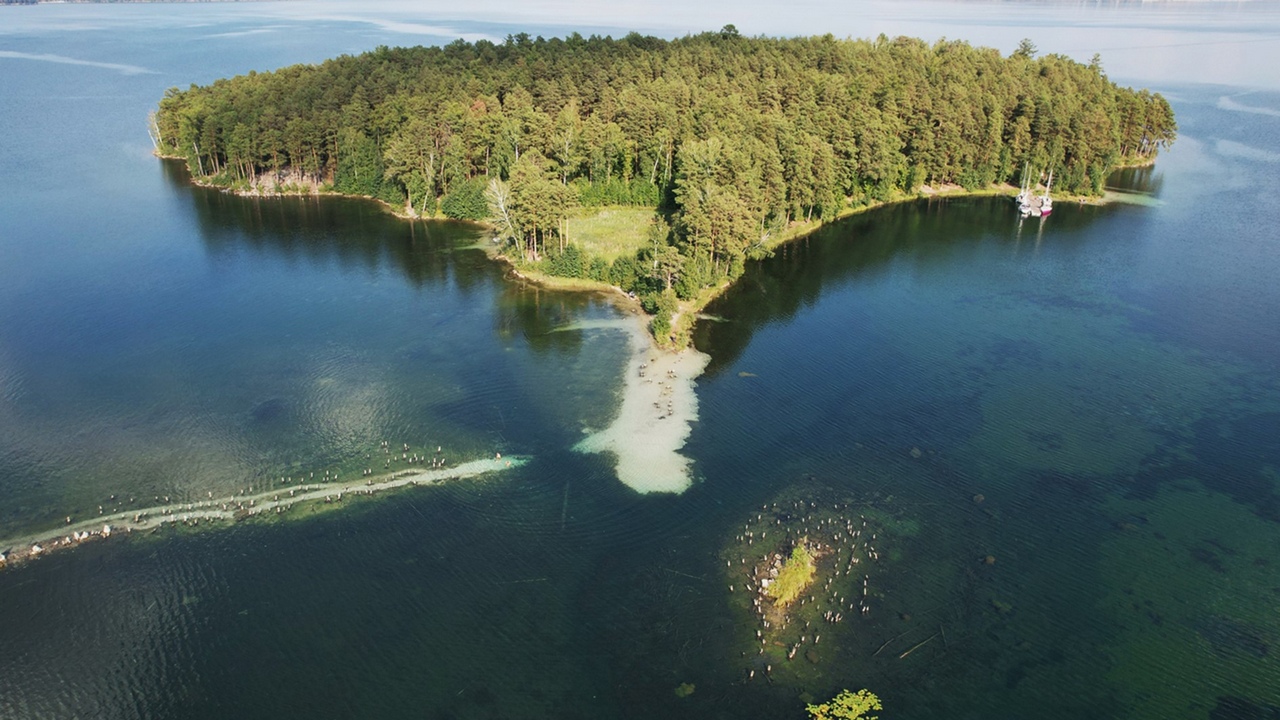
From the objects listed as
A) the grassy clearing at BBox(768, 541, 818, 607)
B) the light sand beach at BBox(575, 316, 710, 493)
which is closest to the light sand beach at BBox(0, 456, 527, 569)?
the light sand beach at BBox(575, 316, 710, 493)

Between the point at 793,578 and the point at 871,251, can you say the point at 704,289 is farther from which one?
the point at 793,578

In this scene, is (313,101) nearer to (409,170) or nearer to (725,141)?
(409,170)

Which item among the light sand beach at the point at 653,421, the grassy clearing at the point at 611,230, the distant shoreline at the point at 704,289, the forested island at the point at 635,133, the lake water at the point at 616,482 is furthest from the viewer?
the forested island at the point at 635,133

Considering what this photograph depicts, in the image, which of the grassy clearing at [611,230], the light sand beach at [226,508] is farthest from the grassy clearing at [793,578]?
the grassy clearing at [611,230]

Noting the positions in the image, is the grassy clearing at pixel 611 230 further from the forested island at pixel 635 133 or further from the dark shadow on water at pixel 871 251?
the dark shadow on water at pixel 871 251

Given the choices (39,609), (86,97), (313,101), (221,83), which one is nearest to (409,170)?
(313,101)

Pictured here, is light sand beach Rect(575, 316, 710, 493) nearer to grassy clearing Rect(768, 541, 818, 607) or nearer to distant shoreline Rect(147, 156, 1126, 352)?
distant shoreline Rect(147, 156, 1126, 352)
